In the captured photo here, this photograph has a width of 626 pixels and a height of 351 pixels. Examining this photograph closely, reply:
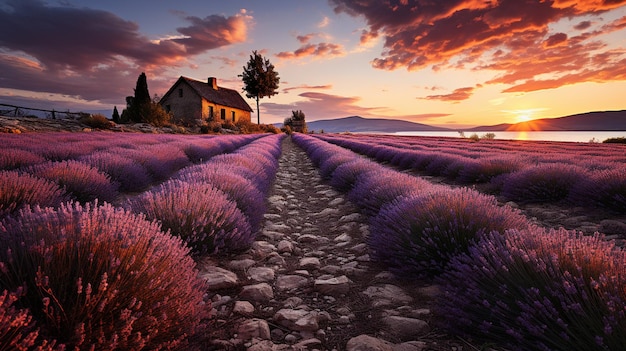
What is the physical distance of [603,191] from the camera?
14.2 ft

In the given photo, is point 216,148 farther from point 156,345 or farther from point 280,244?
point 156,345

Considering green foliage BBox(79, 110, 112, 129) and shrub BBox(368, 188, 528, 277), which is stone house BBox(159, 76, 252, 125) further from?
shrub BBox(368, 188, 528, 277)

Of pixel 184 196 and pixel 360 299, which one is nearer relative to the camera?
pixel 360 299

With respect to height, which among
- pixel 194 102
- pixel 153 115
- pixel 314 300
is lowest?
pixel 314 300

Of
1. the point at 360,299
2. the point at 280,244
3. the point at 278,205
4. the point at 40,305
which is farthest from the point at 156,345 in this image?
the point at 278,205

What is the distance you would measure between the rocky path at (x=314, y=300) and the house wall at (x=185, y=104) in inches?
1562

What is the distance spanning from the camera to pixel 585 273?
4.75 feet

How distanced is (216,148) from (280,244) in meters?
9.13

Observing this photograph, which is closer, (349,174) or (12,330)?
(12,330)

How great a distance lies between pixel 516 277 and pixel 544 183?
465cm

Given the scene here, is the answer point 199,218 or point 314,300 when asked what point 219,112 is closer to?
point 199,218

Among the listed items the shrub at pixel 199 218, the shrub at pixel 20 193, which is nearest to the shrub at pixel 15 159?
the shrub at pixel 20 193

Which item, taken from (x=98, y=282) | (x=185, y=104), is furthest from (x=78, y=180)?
(x=185, y=104)

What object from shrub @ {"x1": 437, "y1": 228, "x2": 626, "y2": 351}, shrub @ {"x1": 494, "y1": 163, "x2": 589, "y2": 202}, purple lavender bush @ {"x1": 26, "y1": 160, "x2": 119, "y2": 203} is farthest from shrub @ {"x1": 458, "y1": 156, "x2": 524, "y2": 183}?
purple lavender bush @ {"x1": 26, "y1": 160, "x2": 119, "y2": 203}
